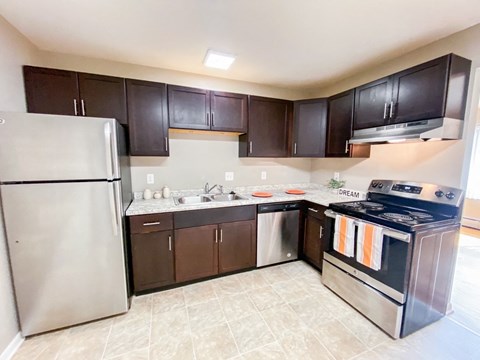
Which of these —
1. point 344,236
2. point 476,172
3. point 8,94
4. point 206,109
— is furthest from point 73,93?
point 476,172

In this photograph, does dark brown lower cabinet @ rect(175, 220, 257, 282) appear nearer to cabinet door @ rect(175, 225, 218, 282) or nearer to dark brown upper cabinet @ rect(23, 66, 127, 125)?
Answer: cabinet door @ rect(175, 225, 218, 282)

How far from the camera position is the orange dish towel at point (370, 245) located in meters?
A: 1.72

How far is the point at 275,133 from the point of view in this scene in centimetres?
289

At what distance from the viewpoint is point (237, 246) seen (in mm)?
2490

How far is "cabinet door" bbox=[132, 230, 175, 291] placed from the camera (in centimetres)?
208

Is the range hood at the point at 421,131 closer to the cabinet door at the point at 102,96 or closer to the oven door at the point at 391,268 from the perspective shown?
the oven door at the point at 391,268

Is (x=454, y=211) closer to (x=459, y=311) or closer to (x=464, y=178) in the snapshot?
(x=464, y=178)

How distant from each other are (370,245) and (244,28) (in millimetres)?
2140

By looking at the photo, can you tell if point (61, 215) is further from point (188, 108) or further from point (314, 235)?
point (314, 235)

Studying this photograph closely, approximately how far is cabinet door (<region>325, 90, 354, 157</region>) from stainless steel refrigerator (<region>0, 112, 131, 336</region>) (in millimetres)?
2460

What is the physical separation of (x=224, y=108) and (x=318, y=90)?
173 cm

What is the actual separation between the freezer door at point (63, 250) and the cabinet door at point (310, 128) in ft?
7.66

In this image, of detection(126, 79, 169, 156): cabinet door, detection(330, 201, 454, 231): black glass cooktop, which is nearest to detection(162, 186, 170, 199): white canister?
detection(126, 79, 169, 156): cabinet door

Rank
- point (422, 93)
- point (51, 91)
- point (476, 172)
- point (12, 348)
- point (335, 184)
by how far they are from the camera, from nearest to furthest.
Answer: point (12, 348), point (422, 93), point (51, 91), point (335, 184), point (476, 172)
